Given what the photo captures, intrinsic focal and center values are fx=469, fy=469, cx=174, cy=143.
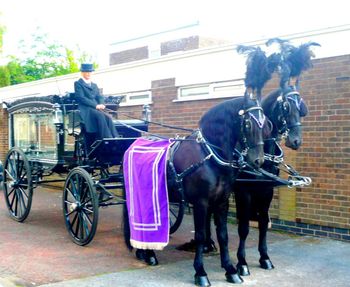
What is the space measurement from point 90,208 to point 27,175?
71.4 inches

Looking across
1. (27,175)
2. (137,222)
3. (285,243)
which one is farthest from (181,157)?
(27,175)

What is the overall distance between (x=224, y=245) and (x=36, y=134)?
509cm

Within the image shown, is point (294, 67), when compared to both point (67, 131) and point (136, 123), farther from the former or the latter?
point (67, 131)

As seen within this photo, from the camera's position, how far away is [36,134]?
9.38 metres

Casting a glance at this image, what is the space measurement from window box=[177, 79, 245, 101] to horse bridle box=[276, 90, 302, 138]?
9.93ft

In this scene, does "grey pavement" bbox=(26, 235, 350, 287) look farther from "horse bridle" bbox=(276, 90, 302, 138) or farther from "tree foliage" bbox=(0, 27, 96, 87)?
"tree foliage" bbox=(0, 27, 96, 87)

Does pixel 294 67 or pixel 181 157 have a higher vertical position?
pixel 294 67

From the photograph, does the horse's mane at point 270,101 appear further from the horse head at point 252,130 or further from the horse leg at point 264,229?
the horse leg at point 264,229

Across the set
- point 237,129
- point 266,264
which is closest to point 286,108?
point 237,129

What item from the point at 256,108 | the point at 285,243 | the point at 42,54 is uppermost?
the point at 42,54

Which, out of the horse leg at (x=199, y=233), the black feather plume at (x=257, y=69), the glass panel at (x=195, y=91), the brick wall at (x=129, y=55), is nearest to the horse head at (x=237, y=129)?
the black feather plume at (x=257, y=69)

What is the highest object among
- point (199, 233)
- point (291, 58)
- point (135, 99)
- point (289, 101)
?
point (291, 58)

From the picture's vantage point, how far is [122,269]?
618 cm

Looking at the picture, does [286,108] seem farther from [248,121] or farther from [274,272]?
[274,272]
